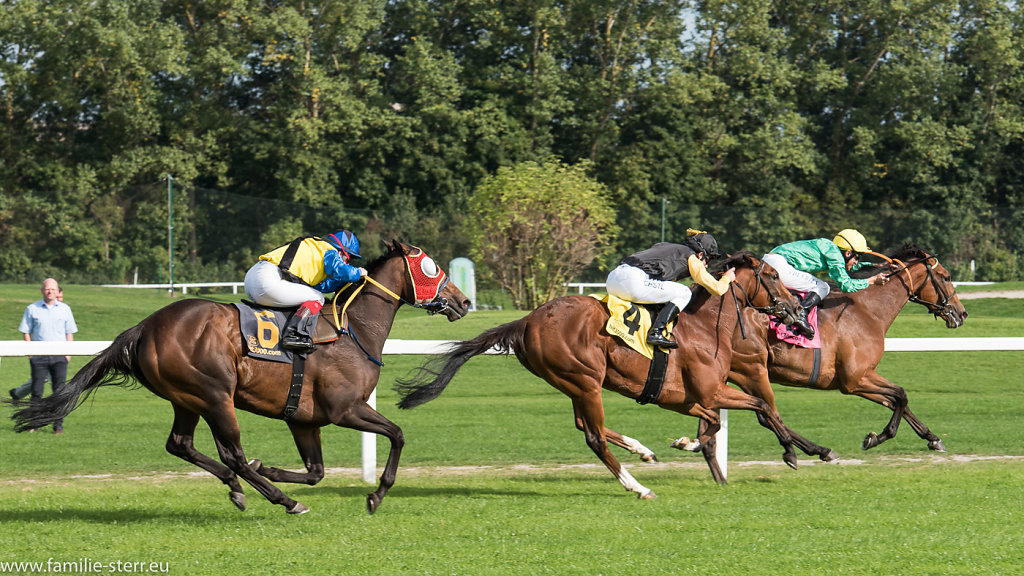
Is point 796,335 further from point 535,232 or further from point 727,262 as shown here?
point 535,232

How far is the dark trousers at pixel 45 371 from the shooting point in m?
9.71

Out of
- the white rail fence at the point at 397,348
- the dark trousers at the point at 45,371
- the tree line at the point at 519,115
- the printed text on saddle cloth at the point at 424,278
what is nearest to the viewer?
the printed text on saddle cloth at the point at 424,278

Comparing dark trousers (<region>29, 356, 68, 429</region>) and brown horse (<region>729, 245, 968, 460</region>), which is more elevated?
brown horse (<region>729, 245, 968, 460</region>)

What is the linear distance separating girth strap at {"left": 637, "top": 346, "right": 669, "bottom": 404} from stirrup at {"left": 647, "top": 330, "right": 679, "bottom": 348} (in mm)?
44

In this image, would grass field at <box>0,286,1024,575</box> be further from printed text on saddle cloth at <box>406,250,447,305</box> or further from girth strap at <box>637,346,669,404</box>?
printed text on saddle cloth at <box>406,250,447,305</box>

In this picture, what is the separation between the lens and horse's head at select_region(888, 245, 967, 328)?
838cm

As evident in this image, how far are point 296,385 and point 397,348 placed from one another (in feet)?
5.97

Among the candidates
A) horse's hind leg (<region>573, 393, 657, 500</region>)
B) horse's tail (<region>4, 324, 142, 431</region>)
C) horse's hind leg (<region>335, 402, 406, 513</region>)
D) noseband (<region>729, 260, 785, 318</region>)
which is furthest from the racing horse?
horse's tail (<region>4, 324, 142, 431</region>)

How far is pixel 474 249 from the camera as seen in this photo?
20.5 meters

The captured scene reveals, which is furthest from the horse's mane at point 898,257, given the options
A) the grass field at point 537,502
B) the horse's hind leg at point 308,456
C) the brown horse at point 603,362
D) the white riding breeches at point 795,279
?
the horse's hind leg at point 308,456

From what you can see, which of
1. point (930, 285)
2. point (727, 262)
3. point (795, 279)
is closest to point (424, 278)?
point (727, 262)

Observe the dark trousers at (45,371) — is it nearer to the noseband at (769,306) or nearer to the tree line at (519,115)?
the noseband at (769,306)

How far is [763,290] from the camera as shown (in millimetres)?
7355

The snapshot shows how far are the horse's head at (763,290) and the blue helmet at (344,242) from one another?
2535 millimetres
